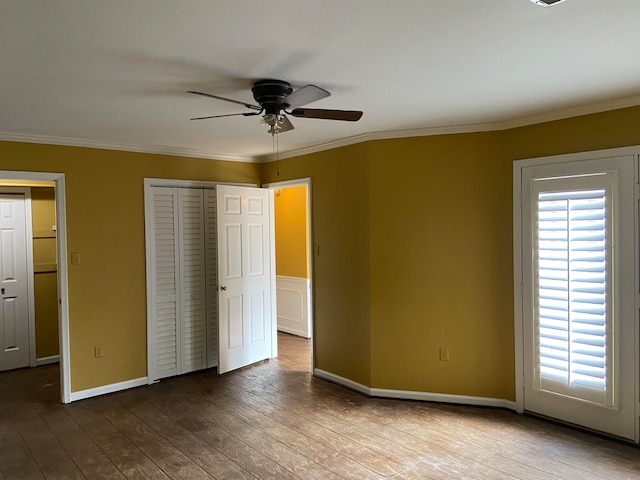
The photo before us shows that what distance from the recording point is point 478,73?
248 cm

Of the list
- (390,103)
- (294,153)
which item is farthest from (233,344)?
(390,103)

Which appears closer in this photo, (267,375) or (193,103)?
(193,103)

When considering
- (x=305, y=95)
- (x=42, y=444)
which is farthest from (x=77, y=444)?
(x=305, y=95)

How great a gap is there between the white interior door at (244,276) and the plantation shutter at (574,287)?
290 centimetres

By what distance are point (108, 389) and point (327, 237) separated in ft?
8.40

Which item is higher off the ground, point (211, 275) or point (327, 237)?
point (327, 237)

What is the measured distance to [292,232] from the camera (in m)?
6.55

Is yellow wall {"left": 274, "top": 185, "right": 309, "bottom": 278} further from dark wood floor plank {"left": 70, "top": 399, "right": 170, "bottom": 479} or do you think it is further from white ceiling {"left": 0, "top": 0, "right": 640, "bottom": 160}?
dark wood floor plank {"left": 70, "top": 399, "right": 170, "bottom": 479}

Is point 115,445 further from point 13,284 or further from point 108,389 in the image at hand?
point 13,284

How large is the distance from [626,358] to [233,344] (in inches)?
138

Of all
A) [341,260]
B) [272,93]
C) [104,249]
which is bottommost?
[341,260]

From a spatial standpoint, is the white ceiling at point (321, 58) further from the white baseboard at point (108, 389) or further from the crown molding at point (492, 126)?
the white baseboard at point (108, 389)

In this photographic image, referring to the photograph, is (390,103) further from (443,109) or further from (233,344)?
(233,344)

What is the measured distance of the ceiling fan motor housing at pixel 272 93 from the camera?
250 cm
